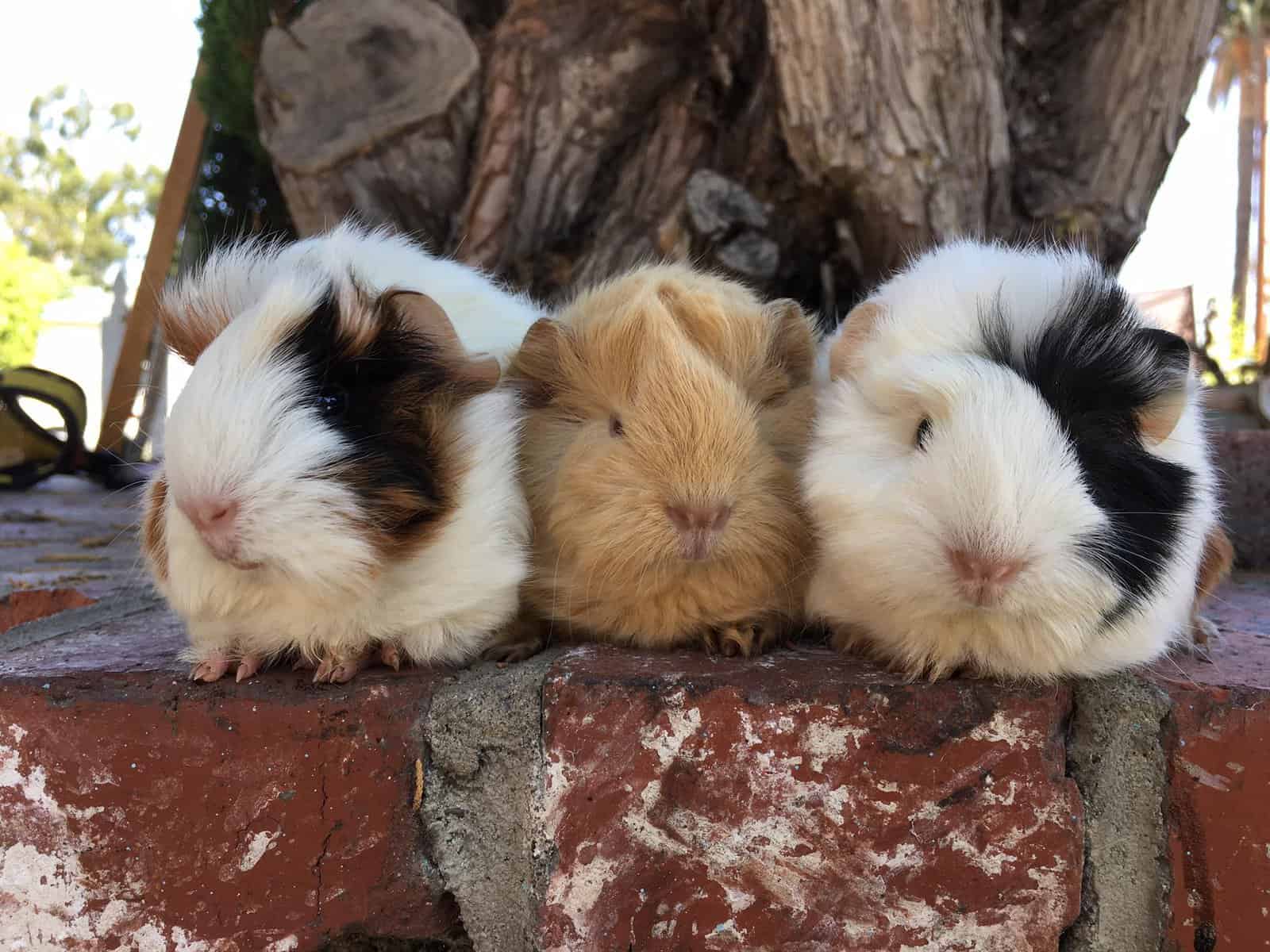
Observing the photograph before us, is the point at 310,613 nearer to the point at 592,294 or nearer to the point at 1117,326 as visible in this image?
the point at 592,294

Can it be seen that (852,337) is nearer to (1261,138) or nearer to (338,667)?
(338,667)

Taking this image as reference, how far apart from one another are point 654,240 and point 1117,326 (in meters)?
1.18

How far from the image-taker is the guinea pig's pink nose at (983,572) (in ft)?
2.96

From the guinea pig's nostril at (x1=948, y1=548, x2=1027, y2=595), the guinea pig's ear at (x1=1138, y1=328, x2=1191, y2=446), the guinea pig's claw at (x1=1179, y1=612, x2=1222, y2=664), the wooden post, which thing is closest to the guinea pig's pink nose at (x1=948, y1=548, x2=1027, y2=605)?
the guinea pig's nostril at (x1=948, y1=548, x2=1027, y2=595)

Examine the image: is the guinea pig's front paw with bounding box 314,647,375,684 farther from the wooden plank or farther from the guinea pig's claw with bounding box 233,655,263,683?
the wooden plank

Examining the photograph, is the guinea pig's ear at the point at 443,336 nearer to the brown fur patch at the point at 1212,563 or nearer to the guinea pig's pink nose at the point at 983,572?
the guinea pig's pink nose at the point at 983,572

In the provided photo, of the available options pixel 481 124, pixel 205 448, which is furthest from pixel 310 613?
pixel 481 124

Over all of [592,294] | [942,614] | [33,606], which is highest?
[592,294]

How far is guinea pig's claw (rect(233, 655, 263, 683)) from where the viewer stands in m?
1.10

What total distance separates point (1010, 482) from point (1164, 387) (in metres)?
0.27

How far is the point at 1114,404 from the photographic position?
3.32 ft

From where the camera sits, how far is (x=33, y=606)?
156 cm

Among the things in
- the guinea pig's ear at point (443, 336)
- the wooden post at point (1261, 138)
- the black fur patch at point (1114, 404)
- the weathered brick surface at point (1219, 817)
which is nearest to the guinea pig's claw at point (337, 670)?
the guinea pig's ear at point (443, 336)

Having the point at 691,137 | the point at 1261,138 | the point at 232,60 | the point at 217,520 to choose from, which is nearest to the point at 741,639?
the point at 217,520
